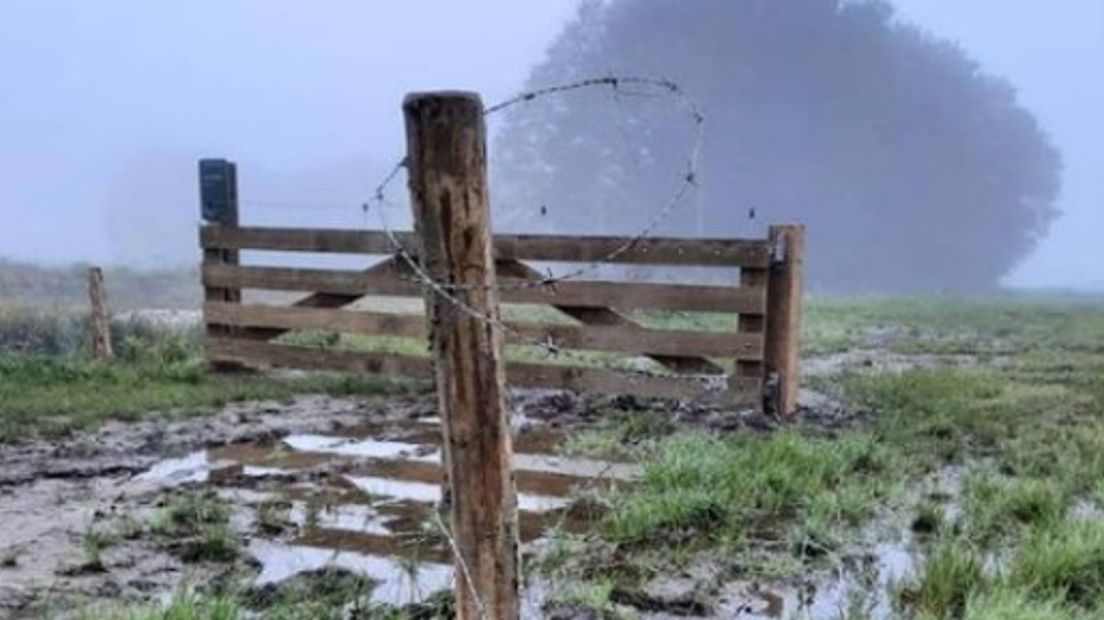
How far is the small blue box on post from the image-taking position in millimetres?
10516

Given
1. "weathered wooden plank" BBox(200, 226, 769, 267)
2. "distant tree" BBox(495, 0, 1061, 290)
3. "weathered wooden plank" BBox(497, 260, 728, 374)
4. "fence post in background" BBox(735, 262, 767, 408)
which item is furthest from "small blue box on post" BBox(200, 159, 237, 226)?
"distant tree" BBox(495, 0, 1061, 290)

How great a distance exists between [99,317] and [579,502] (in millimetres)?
7596

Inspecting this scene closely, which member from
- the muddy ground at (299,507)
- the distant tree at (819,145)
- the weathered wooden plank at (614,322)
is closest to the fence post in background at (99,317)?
the muddy ground at (299,507)

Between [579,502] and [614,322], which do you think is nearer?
[579,502]

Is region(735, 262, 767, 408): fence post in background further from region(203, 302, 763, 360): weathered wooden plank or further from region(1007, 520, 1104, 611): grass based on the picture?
region(1007, 520, 1104, 611): grass

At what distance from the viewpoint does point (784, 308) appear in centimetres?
835

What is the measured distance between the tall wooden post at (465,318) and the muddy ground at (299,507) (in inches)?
39.0

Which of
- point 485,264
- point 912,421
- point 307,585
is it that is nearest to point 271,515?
point 307,585

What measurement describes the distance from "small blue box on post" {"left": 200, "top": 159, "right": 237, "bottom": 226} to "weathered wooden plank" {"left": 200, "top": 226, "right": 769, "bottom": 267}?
143mm

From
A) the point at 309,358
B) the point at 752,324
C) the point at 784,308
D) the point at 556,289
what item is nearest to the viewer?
the point at 784,308

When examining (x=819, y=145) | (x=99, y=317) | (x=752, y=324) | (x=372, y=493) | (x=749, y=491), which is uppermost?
(x=819, y=145)

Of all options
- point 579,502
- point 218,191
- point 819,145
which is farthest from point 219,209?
point 819,145

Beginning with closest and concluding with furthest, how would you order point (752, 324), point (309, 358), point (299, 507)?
point (299, 507) → point (752, 324) → point (309, 358)

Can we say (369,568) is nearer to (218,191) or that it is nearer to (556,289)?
(556,289)
